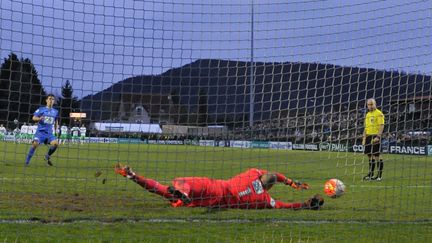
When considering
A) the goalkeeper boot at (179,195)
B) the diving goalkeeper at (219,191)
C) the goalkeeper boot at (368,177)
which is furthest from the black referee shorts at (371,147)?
the goalkeeper boot at (179,195)

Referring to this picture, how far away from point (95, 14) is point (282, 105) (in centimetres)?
236

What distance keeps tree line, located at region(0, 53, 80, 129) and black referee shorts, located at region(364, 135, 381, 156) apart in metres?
4.78

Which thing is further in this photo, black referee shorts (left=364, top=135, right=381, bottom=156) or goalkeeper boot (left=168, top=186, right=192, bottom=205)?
black referee shorts (left=364, top=135, right=381, bottom=156)

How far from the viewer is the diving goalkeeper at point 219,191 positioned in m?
7.02

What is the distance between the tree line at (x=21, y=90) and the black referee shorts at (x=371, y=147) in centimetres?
478

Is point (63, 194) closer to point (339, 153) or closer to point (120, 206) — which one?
point (120, 206)

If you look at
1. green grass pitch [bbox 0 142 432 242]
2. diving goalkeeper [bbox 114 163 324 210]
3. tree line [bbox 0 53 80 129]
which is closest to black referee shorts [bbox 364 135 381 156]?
green grass pitch [bbox 0 142 432 242]

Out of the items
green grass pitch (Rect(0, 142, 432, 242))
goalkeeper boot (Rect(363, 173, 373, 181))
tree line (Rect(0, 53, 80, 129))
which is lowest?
green grass pitch (Rect(0, 142, 432, 242))

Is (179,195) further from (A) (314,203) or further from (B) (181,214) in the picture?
(A) (314,203)

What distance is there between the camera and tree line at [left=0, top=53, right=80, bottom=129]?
19.6 feet

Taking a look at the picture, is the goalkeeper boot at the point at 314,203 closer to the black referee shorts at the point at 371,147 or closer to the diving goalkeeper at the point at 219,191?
the diving goalkeeper at the point at 219,191

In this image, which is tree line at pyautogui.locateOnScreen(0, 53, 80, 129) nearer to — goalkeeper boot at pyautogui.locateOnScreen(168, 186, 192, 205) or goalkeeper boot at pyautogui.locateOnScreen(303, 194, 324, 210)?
goalkeeper boot at pyautogui.locateOnScreen(168, 186, 192, 205)

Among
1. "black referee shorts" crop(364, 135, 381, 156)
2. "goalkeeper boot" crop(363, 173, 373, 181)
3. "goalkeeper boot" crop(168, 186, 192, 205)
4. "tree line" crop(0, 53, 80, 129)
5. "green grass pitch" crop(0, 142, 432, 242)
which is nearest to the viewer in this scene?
"green grass pitch" crop(0, 142, 432, 242)

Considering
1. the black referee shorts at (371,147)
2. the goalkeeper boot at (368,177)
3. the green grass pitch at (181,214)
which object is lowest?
the green grass pitch at (181,214)
